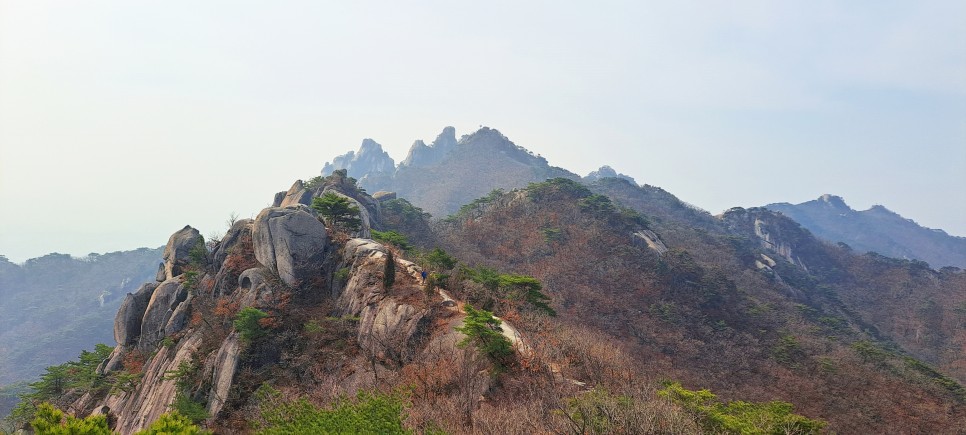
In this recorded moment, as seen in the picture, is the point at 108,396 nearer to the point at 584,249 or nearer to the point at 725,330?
the point at 584,249

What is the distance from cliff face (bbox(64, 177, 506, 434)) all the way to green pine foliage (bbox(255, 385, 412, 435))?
4.10 metres

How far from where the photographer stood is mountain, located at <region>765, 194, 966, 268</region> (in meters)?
154

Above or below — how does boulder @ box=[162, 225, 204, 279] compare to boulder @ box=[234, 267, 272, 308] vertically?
above

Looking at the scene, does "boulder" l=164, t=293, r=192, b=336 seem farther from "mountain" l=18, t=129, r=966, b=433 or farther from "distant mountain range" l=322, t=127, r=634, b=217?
"distant mountain range" l=322, t=127, r=634, b=217

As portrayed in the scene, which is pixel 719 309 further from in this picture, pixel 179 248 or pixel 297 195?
pixel 297 195

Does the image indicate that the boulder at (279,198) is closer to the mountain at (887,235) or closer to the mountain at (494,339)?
the mountain at (494,339)

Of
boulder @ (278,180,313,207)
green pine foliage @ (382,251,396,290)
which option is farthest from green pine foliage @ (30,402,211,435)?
boulder @ (278,180,313,207)

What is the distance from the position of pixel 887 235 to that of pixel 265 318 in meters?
235

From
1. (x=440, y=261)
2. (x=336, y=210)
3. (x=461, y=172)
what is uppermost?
(x=461, y=172)

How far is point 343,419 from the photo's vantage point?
929 centimetres

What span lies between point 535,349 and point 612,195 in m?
92.6

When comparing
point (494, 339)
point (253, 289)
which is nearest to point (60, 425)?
point (494, 339)

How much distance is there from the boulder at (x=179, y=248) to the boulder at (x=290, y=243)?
10.6 m

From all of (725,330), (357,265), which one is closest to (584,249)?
(725,330)
